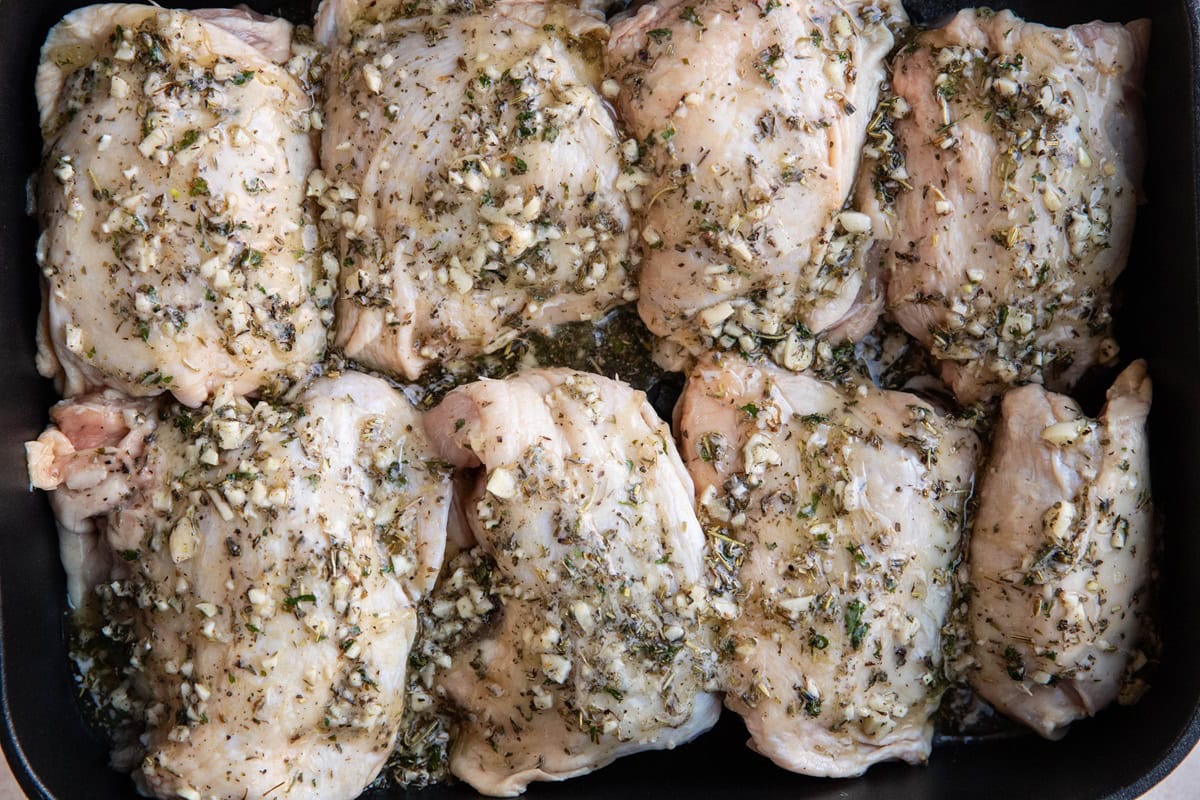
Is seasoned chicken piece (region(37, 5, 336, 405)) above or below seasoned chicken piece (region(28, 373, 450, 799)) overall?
above

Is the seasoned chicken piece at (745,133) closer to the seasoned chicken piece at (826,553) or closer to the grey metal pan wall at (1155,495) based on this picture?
the seasoned chicken piece at (826,553)

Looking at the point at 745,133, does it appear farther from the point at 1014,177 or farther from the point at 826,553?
the point at 826,553

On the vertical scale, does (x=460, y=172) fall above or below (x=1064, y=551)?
above

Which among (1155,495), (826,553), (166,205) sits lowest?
(826,553)

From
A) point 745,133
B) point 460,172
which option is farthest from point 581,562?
point 745,133

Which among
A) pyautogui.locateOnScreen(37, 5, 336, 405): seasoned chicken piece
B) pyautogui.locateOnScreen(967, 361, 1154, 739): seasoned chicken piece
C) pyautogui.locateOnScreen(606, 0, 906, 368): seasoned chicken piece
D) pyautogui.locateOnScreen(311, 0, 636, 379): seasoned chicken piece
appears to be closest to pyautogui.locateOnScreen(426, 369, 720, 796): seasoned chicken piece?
pyautogui.locateOnScreen(311, 0, 636, 379): seasoned chicken piece

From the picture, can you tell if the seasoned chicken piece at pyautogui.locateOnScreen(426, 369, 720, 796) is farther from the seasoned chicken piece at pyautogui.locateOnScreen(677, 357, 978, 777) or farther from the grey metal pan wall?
the grey metal pan wall

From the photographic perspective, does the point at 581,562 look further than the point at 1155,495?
No
